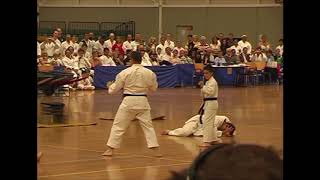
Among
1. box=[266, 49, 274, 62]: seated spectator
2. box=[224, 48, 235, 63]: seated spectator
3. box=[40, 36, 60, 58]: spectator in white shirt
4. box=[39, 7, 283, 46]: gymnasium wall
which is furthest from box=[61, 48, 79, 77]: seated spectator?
box=[39, 7, 283, 46]: gymnasium wall

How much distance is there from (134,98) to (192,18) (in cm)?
2963

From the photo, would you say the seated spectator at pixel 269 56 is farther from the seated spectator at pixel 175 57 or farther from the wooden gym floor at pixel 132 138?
the wooden gym floor at pixel 132 138

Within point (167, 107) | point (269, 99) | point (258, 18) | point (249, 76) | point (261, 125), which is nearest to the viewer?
point (261, 125)

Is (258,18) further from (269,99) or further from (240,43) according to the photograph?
(269,99)

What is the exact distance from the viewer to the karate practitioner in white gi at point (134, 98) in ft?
37.9

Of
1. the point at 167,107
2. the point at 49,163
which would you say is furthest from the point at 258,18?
the point at 49,163

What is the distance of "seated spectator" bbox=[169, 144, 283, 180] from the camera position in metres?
1.54

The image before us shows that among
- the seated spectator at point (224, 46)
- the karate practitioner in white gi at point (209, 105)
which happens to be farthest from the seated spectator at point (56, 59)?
the karate practitioner in white gi at point (209, 105)

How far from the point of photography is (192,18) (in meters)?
40.8

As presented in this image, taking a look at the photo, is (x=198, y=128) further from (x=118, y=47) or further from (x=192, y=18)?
(x=192, y=18)

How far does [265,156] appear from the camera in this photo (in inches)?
64.3

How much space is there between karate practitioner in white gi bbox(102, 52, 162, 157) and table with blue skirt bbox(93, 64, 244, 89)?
16145 millimetres

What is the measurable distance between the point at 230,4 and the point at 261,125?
2475 centimetres

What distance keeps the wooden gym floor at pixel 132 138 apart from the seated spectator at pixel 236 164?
8cm
